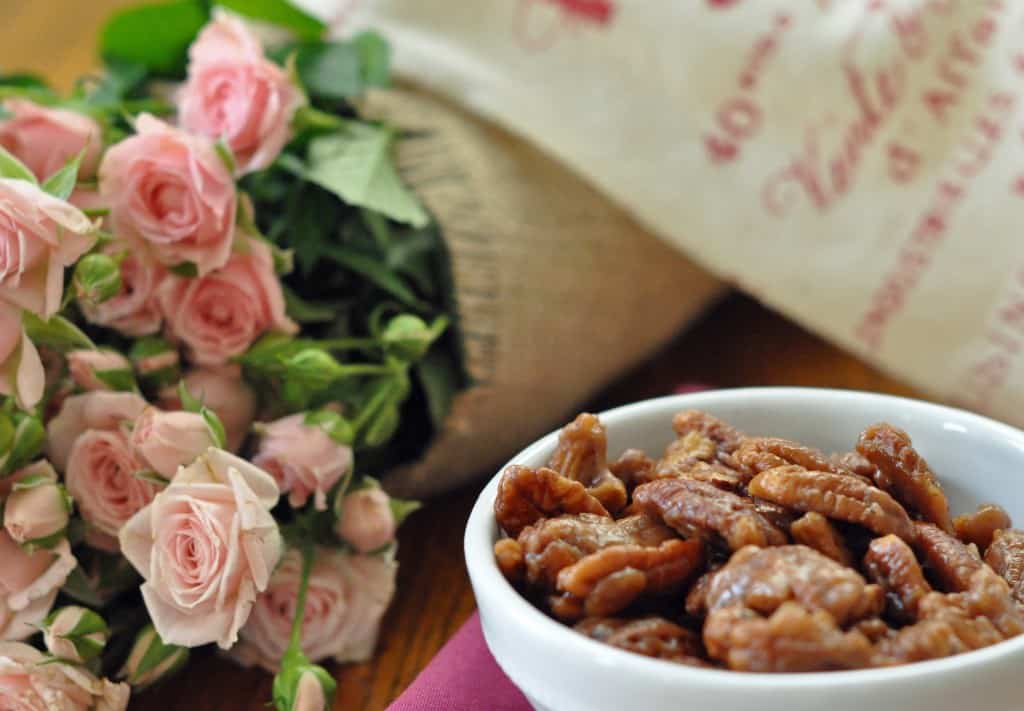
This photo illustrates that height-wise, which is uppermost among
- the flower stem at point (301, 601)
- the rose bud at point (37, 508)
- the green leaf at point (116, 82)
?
the green leaf at point (116, 82)

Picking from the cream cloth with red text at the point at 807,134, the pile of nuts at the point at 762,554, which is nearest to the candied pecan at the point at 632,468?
the pile of nuts at the point at 762,554

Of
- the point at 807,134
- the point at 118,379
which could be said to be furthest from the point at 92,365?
the point at 807,134

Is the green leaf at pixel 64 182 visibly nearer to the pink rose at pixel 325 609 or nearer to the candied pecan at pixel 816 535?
the pink rose at pixel 325 609

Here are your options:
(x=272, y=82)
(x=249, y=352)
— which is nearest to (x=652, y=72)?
(x=272, y=82)

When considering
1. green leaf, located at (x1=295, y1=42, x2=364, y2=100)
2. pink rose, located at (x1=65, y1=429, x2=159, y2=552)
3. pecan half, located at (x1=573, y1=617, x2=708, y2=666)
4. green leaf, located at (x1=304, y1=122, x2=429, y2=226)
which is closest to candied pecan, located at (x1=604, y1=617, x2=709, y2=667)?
pecan half, located at (x1=573, y1=617, x2=708, y2=666)

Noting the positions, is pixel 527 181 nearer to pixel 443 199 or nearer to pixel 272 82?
pixel 443 199

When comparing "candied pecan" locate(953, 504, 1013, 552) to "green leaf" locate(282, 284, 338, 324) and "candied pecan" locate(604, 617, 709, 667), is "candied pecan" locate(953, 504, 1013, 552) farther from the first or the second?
"green leaf" locate(282, 284, 338, 324)

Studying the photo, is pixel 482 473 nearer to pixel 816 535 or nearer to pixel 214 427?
pixel 214 427
